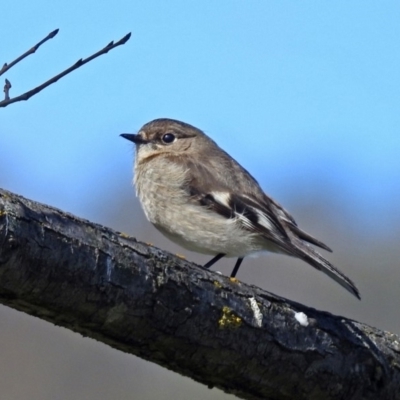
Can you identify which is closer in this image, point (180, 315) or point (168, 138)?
point (180, 315)

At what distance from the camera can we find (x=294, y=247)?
25.2 ft

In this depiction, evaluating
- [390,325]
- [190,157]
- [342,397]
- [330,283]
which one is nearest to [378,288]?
[330,283]

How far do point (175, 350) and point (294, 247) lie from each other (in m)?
2.18

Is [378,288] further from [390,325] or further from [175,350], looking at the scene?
[175,350]

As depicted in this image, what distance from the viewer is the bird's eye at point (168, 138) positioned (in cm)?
974

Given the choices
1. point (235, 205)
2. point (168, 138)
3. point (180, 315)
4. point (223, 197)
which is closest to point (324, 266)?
point (235, 205)

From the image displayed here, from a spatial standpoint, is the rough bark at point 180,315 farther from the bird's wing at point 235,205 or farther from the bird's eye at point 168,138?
the bird's eye at point 168,138

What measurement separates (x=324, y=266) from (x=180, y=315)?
1.91m

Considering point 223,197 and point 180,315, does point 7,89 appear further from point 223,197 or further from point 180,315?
point 223,197

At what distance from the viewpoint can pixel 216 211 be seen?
8.16 metres

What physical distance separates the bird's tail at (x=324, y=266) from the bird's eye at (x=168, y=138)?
2186 mm

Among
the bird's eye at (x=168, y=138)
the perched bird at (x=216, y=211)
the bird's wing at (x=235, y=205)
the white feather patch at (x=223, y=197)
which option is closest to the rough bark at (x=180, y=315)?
the perched bird at (x=216, y=211)

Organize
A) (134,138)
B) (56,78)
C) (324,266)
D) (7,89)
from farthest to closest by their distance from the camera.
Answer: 1. (134,138)
2. (324,266)
3. (7,89)
4. (56,78)

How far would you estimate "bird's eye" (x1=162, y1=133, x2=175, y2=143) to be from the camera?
9742 mm
